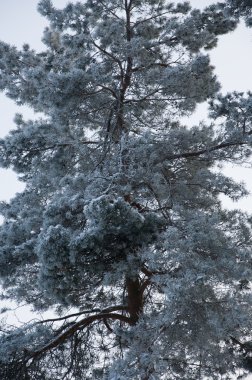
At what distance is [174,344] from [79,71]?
519 centimetres

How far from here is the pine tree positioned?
614 centimetres

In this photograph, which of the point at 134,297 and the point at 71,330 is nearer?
the point at 71,330

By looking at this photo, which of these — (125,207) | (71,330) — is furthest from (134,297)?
(125,207)

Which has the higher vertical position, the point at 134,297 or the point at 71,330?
the point at 134,297

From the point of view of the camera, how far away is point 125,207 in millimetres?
5980

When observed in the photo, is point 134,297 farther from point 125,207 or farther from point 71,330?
point 125,207

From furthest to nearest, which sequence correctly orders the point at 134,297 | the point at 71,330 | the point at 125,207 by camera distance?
the point at 134,297 < the point at 71,330 < the point at 125,207

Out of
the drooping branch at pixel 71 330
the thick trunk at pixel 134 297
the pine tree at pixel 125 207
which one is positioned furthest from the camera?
the thick trunk at pixel 134 297

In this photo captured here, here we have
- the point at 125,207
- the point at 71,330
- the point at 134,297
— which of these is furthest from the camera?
the point at 134,297

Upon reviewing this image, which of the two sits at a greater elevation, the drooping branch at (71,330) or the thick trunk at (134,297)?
the thick trunk at (134,297)

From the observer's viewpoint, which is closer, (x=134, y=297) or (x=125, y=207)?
(x=125, y=207)

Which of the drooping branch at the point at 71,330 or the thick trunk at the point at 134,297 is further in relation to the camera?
the thick trunk at the point at 134,297

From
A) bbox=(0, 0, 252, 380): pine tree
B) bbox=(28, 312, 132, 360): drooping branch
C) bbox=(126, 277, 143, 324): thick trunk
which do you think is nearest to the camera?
bbox=(0, 0, 252, 380): pine tree

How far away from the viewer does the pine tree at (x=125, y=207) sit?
6.14m
